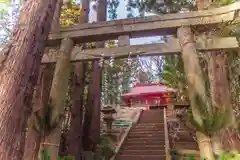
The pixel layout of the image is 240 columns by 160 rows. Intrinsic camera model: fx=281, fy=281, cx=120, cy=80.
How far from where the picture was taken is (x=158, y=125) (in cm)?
1109

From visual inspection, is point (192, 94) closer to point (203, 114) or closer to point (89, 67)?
point (203, 114)

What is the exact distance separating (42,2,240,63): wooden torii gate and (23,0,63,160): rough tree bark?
0.46m

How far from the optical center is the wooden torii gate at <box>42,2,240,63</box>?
16.2 ft

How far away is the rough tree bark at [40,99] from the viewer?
4.82 meters

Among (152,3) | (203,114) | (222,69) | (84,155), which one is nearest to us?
(203,114)

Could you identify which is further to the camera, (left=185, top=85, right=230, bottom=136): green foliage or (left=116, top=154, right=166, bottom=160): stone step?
(left=116, top=154, right=166, bottom=160): stone step

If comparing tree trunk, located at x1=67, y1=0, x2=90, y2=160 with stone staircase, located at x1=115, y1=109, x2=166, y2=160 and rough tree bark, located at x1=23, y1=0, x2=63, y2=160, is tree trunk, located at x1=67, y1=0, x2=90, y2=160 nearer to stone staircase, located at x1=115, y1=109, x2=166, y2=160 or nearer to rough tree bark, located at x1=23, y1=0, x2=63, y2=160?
stone staircase, located at x1=115, y1=109, x2=166, y2=160

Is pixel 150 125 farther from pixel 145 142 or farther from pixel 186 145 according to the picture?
pixel 186 145

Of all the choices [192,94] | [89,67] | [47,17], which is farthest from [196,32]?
[89,67]

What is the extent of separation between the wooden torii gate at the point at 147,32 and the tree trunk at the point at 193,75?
0.18 meters

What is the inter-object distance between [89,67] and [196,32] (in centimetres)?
577

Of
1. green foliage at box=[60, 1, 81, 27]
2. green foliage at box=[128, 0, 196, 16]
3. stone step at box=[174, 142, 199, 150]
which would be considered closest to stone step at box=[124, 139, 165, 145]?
stone step at box=[174, 142, 199, 150]

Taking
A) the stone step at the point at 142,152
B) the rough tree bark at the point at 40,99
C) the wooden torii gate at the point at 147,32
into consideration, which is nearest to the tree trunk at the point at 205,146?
the wooden torii gate at the point at 147,32

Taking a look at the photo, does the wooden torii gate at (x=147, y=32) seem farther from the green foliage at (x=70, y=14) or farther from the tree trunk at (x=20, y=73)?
the green foliage at (x=70, y=14)
